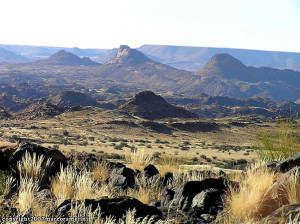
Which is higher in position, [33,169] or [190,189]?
[190,189]

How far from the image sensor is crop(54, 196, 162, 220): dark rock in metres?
4.56

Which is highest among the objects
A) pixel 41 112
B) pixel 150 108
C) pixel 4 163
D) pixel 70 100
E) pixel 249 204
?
pixel 249 204

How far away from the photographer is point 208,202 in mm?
5430

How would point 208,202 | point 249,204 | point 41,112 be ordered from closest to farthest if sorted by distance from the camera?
point 249,204 → point 208,202 → point 41,112

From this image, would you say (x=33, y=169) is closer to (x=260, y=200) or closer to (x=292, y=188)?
(x=260, y=200)

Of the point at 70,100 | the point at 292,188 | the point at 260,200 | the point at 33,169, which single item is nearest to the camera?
the point at 260,200

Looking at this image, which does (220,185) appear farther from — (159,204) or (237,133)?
(237,133)

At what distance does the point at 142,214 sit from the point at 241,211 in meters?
1.47

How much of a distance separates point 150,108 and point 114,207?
8563 cm

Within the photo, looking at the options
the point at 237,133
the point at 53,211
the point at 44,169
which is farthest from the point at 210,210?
the point at 237,133

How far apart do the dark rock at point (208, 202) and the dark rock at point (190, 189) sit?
17cm

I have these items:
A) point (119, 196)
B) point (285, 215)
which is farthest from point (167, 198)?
point (285, 215)

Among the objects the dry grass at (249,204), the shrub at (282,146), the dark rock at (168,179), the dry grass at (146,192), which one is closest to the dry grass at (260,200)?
the dry grass at (249,204)

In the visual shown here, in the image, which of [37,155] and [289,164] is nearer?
[289,164]
